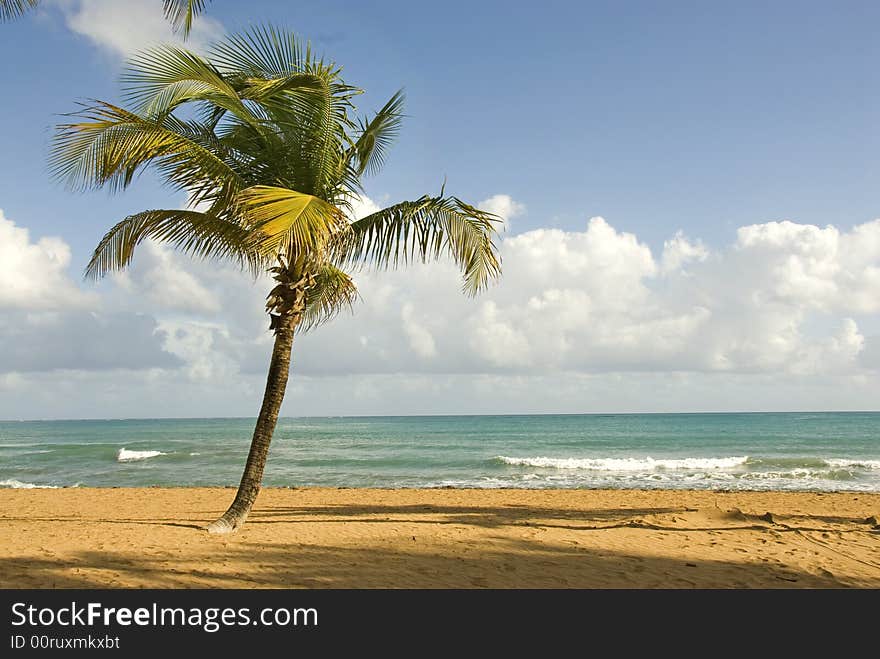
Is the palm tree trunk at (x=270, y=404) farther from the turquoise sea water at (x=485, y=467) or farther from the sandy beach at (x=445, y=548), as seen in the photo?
the turquoise sea water at (x=485, y=467)

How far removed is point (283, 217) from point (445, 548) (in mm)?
4204

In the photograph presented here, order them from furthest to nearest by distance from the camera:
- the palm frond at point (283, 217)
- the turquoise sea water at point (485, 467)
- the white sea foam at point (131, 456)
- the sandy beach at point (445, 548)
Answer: the white sea foam at point (131, 456)
the turquoise sea water at point (485, 467)
the palm frond at point (283, 217)
the sandy beach at point (445, 548)

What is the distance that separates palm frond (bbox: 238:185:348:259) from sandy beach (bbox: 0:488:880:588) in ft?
10.7

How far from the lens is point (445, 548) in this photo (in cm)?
746

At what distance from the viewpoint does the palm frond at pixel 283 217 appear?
21.6 ft

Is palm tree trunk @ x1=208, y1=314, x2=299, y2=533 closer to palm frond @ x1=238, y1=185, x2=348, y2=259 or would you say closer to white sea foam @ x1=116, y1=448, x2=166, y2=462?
palm frond @ x1=238, y1=185, x2=348, y2=259

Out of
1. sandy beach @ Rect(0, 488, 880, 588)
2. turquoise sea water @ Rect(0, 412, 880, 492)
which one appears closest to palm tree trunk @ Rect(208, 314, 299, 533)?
sandy beach @ Rect(0, 488, 880, 588)

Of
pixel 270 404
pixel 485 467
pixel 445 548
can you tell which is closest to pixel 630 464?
pixel 485 467

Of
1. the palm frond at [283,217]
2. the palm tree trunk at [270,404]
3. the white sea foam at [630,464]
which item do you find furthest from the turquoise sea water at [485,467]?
the palm frond at [283,217]

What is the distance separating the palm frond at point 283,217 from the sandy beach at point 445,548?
328cm

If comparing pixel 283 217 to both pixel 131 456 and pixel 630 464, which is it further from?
pixel 131 456

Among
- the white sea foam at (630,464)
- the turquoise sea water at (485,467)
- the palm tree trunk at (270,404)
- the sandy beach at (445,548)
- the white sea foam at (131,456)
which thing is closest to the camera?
the sandy beach at (445,548)

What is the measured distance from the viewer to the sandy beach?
19.4ft
